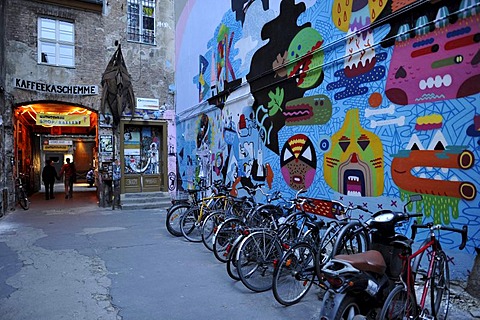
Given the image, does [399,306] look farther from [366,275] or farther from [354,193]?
[354,193]

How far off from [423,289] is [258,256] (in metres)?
2.06

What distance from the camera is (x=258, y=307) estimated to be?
4152 millimetres

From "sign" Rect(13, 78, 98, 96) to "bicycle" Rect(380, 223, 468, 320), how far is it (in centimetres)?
1209

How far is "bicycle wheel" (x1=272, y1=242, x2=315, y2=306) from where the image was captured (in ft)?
13.4

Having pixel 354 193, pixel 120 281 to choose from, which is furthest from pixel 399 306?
pixel 120 281

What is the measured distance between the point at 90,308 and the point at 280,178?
4453mm

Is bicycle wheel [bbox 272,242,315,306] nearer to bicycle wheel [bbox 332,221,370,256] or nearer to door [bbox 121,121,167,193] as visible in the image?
bicycle wheel [bbox 332,221,370,256]

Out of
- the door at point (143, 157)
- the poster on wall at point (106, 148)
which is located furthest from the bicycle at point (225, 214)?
the poster on wall at point (106, 148)

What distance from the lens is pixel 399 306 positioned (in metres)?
3.09

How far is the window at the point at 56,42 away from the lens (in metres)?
12.0

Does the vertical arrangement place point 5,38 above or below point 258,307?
above

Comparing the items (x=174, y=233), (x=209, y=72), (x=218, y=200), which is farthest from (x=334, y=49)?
(x=209, y=72)

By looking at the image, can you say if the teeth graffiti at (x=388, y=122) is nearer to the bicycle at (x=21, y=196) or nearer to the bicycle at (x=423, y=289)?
the bicycle at (x=423, y=289)

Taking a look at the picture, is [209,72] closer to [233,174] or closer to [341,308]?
[233,174]
